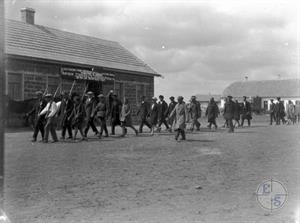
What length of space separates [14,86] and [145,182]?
13938 mm

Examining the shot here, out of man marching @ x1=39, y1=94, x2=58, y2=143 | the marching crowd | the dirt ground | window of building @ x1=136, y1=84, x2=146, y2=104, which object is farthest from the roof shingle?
the dirt ground

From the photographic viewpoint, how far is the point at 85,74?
79.0ft

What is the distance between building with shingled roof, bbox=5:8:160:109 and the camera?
20.3 meters

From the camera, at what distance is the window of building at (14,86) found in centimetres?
1980

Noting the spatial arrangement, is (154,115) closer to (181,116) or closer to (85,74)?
(181,116)

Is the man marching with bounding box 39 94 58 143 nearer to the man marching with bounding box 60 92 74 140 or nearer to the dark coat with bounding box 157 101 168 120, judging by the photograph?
the man marching with bounding box 60 92 74 140

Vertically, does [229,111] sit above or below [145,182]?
above

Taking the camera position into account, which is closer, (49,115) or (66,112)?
(49,115)

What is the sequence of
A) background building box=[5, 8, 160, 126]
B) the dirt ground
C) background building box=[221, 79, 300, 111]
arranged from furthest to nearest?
background building box=[221, 79, 300, 111] < background building box=[5, 8, 160, 126] < the dirt ground

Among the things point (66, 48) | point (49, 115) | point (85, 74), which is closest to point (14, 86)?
point (85, 74)

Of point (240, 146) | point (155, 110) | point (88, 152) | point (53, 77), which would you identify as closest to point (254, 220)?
point (88, 152)

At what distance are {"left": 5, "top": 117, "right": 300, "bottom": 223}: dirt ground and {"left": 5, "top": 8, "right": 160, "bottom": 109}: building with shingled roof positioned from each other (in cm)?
834

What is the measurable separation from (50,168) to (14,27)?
49.5 ft

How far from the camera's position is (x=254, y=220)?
5402 millimetres
